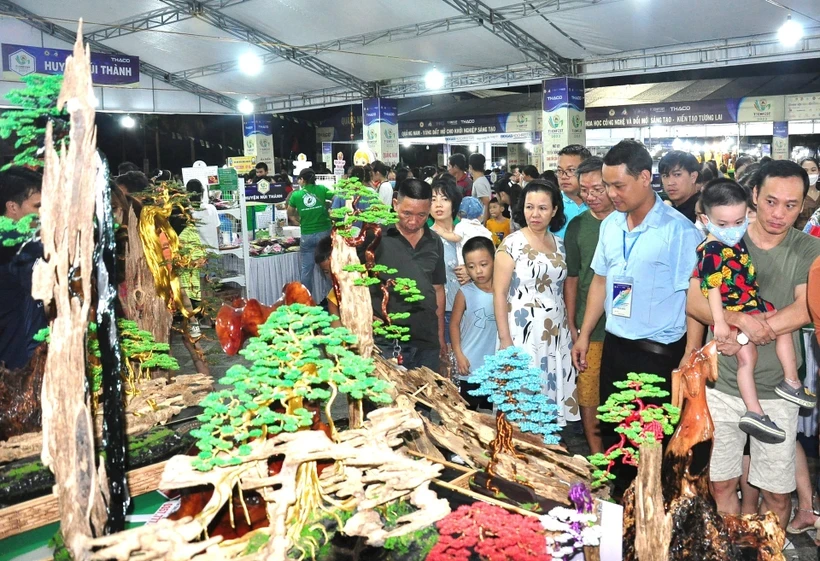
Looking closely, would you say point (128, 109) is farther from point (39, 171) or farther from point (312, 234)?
point (39, 171)

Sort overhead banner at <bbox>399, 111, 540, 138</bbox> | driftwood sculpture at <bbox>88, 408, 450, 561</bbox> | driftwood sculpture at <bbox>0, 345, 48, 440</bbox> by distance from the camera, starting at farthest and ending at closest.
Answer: overhead banner at <bbox>399, 111, 540, 138</bbox>
driftwood sculpture at <bbox>0, 345, 48, 440</bbox>
driftwood sculpture at <bbox>88, 408, 450, 561</bbox>

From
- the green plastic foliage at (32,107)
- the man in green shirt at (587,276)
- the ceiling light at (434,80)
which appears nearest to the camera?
the green plastic foliage at (32,107)

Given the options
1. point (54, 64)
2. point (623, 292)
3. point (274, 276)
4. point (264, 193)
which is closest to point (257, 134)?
point (54, 64)

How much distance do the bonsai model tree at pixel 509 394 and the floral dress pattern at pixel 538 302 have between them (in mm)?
817

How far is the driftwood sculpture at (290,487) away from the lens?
1.50 meters

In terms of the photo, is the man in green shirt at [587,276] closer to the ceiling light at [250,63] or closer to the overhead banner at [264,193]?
the overhead banner at [264,193]

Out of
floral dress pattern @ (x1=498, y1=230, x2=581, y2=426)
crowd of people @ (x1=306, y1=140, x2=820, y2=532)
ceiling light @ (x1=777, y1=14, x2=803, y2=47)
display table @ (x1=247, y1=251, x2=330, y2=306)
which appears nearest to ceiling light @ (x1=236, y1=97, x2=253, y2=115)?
display table @ (x1=247, y1=251, x2=330, y2=306)

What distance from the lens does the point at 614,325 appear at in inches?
109

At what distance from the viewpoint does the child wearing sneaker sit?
2.38 meters

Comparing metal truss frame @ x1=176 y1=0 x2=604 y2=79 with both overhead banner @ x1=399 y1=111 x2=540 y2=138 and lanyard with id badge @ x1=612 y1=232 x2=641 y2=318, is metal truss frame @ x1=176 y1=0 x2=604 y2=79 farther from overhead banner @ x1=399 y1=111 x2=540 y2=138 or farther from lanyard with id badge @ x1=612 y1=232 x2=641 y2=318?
lanyard with id badge @ x1=612 y1=232 x2=641 y2=318

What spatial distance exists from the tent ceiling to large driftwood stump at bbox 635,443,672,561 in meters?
7.81

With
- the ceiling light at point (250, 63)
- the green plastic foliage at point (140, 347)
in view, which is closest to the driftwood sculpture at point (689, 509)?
the green plastic foliage at point (140, 347)

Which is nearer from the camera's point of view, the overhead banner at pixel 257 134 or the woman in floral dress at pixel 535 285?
the woman in floral dress at pixel 535 285

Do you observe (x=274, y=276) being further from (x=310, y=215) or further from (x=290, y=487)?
(x=290, y=487)
